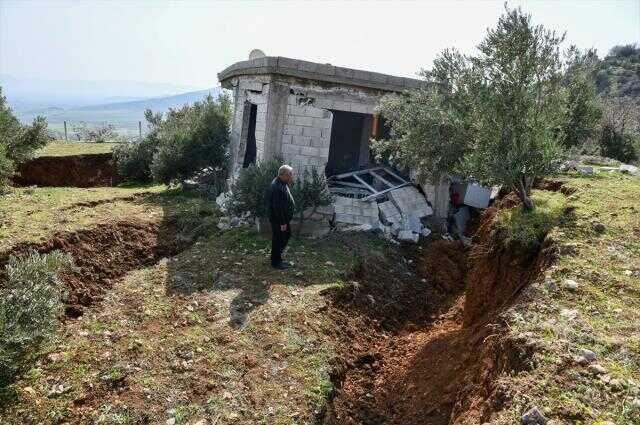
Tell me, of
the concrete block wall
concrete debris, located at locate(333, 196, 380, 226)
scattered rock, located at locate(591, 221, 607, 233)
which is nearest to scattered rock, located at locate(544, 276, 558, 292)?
scattered rock, located at locate(591, 221, 607, 233)

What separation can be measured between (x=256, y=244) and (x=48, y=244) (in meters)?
3.56

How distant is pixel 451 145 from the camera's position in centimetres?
786

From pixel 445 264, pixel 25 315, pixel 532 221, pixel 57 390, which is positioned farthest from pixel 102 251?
pixel 532 221

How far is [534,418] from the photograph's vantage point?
10.1 ft

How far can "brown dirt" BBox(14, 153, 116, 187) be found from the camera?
1537 centimetres

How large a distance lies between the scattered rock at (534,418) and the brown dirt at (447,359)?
0.33m

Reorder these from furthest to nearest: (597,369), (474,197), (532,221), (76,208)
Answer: (474,197) < (76,208) < (532,221) < (597,369)

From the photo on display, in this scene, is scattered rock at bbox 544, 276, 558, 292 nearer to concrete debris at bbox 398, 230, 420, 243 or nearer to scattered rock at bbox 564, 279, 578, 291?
scattered rock at bbox 564, 279, 578, 291

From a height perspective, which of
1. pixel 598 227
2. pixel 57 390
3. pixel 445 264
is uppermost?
pixel 598 227

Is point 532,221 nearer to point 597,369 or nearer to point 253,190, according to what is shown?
point 597,369

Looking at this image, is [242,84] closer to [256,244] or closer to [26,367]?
[256,244]

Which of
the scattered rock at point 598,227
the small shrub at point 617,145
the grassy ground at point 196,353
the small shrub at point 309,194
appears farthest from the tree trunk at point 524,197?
the small shrub at point 617,145

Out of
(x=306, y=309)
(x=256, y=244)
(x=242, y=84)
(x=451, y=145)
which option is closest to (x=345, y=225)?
(x=256, y=244)

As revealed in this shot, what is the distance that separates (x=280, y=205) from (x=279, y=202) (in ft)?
0.18
